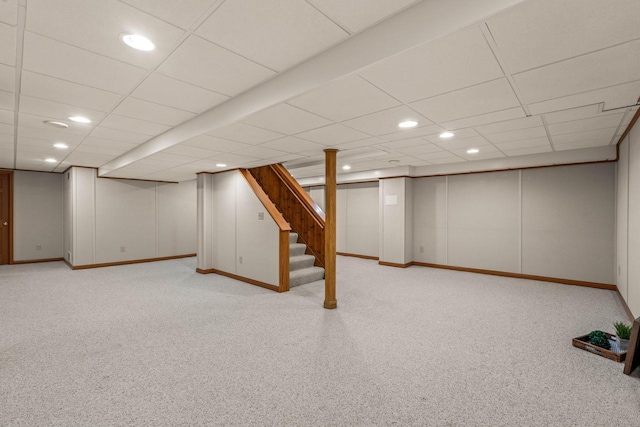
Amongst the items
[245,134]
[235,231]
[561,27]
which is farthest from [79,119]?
[561,27]

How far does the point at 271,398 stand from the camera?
2.17 metres

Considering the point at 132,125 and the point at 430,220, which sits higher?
the point at 132,125

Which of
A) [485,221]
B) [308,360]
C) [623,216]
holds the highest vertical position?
[623,216]

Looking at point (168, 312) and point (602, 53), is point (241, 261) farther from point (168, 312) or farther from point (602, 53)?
point (602, 53)

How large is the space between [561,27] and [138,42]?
7.90 feet

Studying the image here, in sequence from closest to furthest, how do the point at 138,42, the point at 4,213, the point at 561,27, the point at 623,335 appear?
the point at 561,27 → the point at 138,42 → the point at 623,335 → the point at 4,213

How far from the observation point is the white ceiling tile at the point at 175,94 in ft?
7.97

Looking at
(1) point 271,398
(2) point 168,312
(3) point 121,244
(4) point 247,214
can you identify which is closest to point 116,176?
(3) point 121,244

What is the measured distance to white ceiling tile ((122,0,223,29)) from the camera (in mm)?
1525

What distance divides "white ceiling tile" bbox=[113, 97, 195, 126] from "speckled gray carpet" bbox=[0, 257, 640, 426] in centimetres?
238

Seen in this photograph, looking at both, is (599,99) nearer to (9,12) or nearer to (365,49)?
(365,49)

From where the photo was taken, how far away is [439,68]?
1987 mm

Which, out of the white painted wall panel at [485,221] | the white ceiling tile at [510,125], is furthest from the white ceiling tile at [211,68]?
the white painted wall panel at [485,221]

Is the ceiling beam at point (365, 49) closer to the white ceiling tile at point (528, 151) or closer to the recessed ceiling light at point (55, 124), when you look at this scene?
the recessed ceiling light at point (55, 124)
